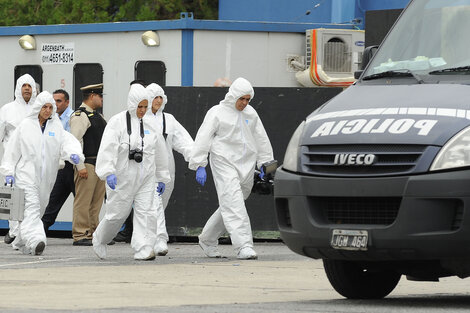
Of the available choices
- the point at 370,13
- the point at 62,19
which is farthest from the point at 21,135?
the point at 62,19

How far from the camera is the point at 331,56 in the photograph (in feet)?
60.1

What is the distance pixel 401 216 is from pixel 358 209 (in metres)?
0.34

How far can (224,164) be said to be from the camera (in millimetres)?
14414

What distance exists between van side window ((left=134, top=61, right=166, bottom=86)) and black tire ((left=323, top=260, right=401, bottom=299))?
8.81m

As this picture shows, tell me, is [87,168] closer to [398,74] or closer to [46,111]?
[46,111]

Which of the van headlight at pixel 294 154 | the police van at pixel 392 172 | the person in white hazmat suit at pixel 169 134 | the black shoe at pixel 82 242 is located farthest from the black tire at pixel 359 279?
the black shoe at pixel 82 242

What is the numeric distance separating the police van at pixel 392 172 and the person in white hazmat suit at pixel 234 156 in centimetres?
471

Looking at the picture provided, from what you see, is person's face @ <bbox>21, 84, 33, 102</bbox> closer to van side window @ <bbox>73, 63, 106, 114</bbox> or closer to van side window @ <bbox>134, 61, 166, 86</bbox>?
van side window @ <bbox>73, 63, 106, 114</bbox>

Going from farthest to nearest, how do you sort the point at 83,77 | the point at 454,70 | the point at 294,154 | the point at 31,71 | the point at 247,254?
the point at 31,71, the point at 83,77, the point at 247,254, the point at 454,70, the point at 294,154

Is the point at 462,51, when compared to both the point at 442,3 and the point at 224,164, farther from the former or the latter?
the point at 224,164

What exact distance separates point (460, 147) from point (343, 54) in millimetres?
10316

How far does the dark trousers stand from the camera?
17.6 meters

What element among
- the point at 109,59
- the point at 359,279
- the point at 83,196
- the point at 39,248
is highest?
the point at 109,59

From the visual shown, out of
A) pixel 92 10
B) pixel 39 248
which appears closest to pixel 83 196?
pixel 39 248
